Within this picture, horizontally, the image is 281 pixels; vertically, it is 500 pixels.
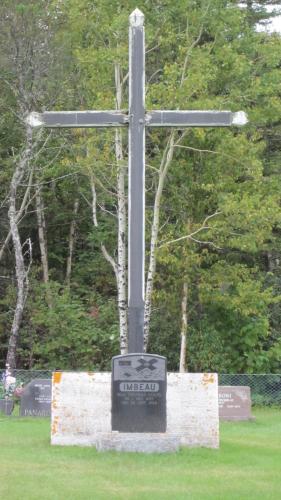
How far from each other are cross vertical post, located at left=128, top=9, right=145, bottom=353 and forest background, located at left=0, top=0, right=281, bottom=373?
8514 mm

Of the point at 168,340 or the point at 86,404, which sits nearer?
the point at 86,404

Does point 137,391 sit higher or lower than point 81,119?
lower

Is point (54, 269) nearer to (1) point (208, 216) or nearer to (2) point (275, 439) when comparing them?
(1) point (208, 216)

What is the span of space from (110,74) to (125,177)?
2.56 meters

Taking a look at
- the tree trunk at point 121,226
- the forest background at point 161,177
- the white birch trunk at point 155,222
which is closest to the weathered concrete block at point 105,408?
the white birch trunk at point 155,222

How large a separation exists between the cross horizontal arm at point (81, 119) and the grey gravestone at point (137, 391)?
2882 millimetres

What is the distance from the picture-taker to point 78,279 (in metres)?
24.8

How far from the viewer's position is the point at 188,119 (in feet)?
32.2

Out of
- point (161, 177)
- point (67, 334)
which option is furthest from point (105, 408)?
point (67, 334)

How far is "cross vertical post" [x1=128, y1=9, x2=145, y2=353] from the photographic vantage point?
9547 mm

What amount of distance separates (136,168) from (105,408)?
3031 millimetres

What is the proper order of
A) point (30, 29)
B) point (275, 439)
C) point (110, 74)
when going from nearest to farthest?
point (275, 439)
point (110, 74)
point (30, 29)

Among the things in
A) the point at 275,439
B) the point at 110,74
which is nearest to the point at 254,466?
the point at 275,439

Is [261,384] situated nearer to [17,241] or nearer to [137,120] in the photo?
[17,241]
